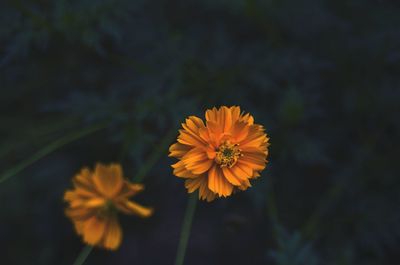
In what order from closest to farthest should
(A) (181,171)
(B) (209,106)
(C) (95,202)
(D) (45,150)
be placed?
1. (A) (181,171)
2. (C) (95,202)
3. (D) (45,150)
4. (B) (209,106)

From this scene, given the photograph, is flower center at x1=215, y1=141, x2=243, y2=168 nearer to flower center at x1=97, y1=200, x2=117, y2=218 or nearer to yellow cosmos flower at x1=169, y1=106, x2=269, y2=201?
yellow cosmos flower at x1=169, y1=106, x2=269, y2=201

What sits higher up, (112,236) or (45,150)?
(45,150)

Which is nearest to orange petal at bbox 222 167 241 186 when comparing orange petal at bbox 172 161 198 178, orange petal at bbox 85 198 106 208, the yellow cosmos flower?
the yellow cosmos flower

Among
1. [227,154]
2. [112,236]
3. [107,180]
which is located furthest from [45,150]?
[227,154]

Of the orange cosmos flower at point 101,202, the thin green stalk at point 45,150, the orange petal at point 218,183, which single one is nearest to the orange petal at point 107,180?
the orange cosmos flower at point 101,202

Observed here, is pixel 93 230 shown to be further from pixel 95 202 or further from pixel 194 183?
pixel 194 183

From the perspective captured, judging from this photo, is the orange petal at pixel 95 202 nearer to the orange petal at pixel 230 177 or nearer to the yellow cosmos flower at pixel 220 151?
the yellow cosmos flower at pixel 220 151

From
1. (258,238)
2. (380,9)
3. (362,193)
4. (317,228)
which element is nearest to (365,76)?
(380,9)
